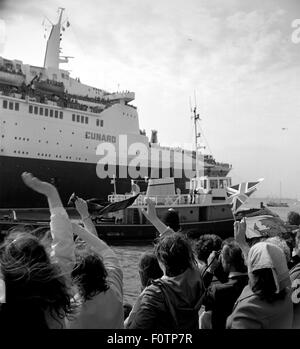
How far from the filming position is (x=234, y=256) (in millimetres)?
2887

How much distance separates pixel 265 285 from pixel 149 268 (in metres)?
0.88

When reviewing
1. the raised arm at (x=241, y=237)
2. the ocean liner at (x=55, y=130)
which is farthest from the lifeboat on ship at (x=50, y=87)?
the raised arm at (x=241, y=237)

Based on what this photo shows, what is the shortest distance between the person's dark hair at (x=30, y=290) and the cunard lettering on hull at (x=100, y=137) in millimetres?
31486

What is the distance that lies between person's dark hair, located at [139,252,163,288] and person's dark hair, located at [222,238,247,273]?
570 millimetres

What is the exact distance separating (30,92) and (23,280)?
104 feet

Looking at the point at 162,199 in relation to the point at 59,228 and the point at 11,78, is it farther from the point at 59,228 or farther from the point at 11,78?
the point at 11,78

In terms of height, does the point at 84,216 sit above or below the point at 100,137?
below

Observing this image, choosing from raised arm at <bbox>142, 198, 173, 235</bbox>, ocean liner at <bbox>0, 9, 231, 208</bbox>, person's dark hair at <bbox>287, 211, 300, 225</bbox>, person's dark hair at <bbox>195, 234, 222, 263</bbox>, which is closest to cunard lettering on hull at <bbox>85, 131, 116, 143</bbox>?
ocean liner at <bbox>0, 9, 231, 208</bbox>

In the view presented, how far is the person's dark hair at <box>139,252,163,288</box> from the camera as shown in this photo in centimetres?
271

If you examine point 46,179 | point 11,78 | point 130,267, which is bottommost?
point 130,267

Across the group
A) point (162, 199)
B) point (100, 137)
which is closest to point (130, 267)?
point (162, 199)

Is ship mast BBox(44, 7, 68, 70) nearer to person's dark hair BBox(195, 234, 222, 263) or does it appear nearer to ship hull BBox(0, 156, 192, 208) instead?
ship hull BBox(0, 156, 192, 208)

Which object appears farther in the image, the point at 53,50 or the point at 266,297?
the point at 53,50
